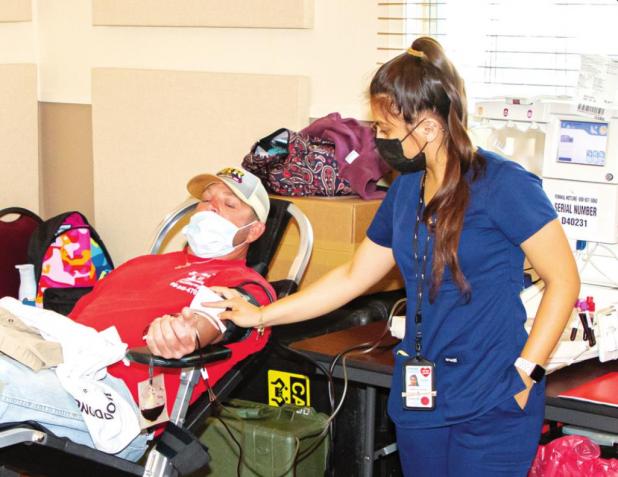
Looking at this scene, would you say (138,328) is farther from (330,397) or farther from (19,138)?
(19,138)

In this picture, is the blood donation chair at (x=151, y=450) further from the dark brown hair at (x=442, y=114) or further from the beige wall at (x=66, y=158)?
the beige wall at (x=66, y=158)

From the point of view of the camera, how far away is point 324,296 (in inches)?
89.1

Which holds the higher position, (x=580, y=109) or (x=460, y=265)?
(x=580, y=109)

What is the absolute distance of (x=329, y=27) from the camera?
12.2 ft

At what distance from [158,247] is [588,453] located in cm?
138

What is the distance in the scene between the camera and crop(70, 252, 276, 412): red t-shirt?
2.46 m

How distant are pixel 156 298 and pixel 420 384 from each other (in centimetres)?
93

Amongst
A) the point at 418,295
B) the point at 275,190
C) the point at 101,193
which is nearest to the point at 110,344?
the point at 418,295

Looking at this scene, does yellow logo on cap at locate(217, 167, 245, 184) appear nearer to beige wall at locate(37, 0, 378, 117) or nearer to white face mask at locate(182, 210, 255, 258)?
white face mask at locate(182, 210, 255, 258)

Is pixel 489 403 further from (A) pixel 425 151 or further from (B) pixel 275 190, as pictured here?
(B) pixel 275 190

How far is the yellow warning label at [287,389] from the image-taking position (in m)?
2.95

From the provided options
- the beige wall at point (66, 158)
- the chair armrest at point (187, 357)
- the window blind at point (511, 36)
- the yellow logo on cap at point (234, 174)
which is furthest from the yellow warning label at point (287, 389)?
the beige wall at point (66, 158)

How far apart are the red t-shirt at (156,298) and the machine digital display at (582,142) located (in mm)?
899

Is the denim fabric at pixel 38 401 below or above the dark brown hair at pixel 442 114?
below
